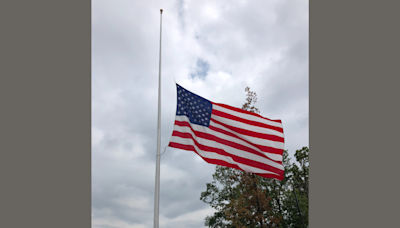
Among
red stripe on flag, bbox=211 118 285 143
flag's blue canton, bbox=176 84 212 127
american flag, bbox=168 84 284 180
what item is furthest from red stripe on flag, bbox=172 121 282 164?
red stripe on flag, bbox=211 118 285 143

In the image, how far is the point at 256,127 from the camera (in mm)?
11281

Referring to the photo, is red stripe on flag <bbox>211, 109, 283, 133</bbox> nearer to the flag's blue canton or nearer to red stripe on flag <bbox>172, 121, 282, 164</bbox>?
the flag's blue canton

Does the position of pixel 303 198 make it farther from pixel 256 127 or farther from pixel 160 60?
pixel 160 60

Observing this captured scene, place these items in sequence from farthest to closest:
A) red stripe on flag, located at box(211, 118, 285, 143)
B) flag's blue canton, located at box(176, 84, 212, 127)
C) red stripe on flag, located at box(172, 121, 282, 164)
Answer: red stripe on flag, located at box(211, 118, 285, 143) → flag's blue canton, located at box(176, 84, 212, 127) → red stripe on flag, located at box(172, 121, 282, 164)

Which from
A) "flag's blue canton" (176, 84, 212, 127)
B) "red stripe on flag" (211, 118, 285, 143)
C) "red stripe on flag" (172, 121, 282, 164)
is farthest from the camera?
"red stripe on flag" (211, 118, 285, 143)

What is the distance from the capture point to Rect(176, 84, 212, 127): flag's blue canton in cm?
1088

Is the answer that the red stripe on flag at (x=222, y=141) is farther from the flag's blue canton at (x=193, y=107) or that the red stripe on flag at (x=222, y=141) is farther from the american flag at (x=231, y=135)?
the flag's blue canton at (x=193, y=107)

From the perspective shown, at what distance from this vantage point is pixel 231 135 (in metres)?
11.2

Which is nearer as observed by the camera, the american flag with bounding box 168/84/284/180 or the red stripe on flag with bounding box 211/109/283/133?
the american flag with bounding box 168/84/284/180

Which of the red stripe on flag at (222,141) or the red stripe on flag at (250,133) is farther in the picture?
the red stripe on flag at (250,133)

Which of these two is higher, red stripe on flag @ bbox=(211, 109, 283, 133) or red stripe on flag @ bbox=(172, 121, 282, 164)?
red stripe on flag @ bbox=(211, 109, 283, 133)

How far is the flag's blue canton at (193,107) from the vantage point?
1088 centimetres

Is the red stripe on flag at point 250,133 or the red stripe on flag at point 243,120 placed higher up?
the red stripe on flag at point 243,120

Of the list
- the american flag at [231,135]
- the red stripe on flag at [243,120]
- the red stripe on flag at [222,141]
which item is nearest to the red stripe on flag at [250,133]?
the american flag at [231,135]
